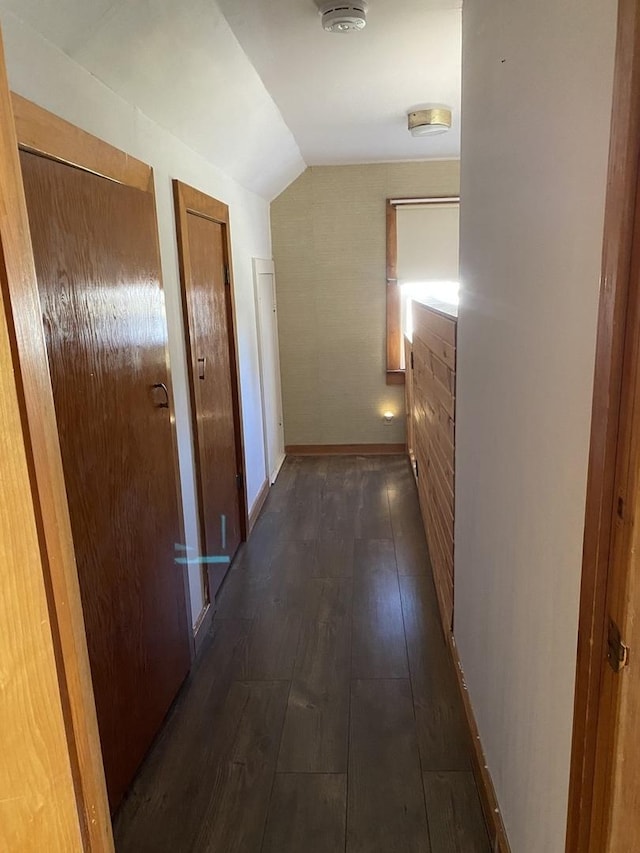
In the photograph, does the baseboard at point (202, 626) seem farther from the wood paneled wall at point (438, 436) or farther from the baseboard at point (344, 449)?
the baseboard at point (344, 449)

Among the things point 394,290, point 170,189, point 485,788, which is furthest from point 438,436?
point 394,290

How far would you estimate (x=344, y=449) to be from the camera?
5.28 m

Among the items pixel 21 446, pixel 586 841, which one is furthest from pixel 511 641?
pixel 21 446

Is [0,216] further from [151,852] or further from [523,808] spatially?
[151,852]

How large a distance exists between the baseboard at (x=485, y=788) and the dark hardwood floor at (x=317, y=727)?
0.03 m

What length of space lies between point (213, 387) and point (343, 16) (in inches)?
64.8

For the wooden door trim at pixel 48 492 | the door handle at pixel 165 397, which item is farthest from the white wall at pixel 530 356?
the door handle at pixel 165 397

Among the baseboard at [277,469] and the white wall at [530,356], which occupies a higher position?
the white wall at [530,356]

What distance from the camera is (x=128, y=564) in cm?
186

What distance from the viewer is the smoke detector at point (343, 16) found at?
6.54 feet

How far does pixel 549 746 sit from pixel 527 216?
101 centimetres

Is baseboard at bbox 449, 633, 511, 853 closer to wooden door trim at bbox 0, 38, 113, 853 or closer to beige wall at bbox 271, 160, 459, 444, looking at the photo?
wooden door trim at bbox 0, 38, 113, 853

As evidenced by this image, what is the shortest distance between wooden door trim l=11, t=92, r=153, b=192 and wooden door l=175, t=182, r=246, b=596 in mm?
533

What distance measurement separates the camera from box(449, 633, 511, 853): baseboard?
1.54 meters
